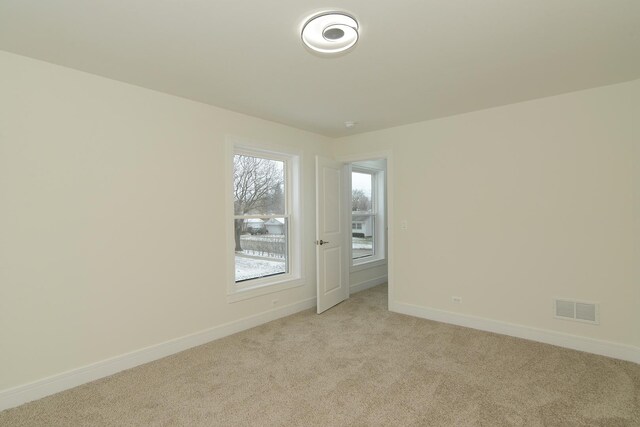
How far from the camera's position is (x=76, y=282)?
2.44 meters

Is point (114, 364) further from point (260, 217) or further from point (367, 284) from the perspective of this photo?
point (367, 284)

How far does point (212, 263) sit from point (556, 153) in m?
3.52

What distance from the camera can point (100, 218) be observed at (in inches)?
101

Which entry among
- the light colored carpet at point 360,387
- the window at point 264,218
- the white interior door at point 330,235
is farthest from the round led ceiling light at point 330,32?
the light colored carpet at point 360,387

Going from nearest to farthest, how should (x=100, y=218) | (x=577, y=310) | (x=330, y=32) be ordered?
(x=330, y=32) < (x=100, y=218) < (x=577, y=310)

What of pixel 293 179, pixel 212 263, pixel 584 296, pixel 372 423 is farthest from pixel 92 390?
pixel 584 296

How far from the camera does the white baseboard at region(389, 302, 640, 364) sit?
276 centimetres

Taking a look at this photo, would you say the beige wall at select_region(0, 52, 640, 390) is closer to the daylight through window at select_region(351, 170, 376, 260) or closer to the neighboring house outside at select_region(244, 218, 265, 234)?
the neighboring house outside at select_region(244, 218, 265, 234)

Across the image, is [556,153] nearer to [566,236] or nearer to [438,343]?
[566,236]

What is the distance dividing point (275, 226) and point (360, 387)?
7.38ft

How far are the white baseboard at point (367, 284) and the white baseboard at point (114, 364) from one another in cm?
175

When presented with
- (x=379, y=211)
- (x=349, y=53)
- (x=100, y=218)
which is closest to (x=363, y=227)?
(x=379, y=211)

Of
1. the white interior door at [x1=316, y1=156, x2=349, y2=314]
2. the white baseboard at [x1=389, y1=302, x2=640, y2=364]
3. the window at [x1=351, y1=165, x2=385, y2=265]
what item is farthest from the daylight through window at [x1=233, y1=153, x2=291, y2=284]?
the window at [x1=351, y1=165, x2=385, y2=265]

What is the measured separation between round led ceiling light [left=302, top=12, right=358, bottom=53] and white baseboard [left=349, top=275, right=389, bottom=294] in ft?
12.6
